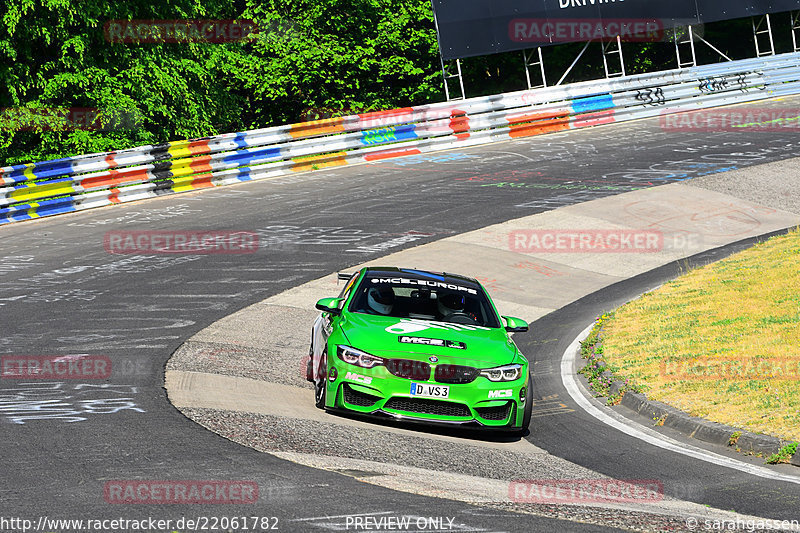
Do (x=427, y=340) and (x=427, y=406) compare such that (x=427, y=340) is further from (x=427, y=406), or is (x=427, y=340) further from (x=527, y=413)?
(x=527, y=413)

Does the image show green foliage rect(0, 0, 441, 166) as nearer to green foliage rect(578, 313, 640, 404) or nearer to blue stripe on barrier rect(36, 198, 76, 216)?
blue stripe on barrier rect(36, 198, 76, 216)

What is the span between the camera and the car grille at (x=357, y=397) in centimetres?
910

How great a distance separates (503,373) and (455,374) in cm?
49

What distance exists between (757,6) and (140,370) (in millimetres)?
31365

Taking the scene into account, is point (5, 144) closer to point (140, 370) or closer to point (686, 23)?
point (140, 370)

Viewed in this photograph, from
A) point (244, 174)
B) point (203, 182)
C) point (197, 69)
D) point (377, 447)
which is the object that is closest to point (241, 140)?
point (244, 174)

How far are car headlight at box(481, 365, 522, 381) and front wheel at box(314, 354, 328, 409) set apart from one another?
5.03 ft

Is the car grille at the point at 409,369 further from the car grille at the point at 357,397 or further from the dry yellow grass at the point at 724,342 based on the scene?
the dry yellow grass at the point at 724,342

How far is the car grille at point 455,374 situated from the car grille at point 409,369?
0.09m

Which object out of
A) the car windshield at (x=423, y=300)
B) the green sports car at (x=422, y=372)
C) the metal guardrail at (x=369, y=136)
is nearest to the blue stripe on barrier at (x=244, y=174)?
the metal guardrail at (x=369, y=136)

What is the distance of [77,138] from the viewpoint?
25672 mm

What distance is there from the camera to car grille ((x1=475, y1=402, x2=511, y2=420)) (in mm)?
9188

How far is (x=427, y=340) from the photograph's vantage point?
9445 millimetres

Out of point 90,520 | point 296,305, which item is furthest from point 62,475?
point 296,305
